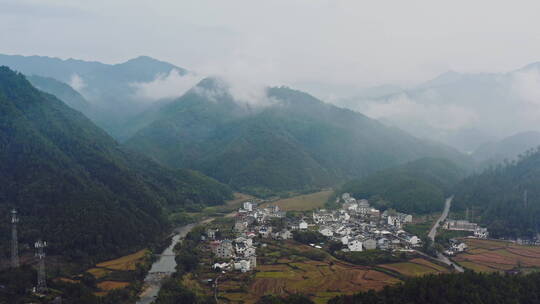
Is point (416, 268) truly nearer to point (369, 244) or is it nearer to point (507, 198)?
point (369, 244)

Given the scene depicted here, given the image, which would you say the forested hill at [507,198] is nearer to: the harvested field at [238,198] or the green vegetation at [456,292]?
the green vegetation at [456,292]

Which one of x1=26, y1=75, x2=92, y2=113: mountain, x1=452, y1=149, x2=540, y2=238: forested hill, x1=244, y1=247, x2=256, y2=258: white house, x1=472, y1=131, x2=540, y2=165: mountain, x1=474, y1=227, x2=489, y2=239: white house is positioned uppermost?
x1=26, y1=75, x2=92, y2=113: mountain

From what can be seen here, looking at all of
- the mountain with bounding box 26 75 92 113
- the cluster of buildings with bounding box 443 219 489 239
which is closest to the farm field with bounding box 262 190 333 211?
the cluster of buildings with bounding box 443 219 489 239

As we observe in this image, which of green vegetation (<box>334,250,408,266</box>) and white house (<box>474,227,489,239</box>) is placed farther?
white house (<box>474,227,489,239</box>)

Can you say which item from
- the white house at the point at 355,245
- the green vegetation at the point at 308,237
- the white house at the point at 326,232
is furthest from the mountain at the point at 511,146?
the white house at the point at 355,245

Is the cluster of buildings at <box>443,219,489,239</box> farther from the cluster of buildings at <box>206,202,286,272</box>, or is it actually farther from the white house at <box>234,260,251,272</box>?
the white house at <box>234,260,251,272</box>

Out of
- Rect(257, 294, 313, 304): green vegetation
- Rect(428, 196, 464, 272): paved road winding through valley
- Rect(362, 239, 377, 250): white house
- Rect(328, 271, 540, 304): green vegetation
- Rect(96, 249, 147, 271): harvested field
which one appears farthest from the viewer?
Rect(362, 239, 377, 250): white house
